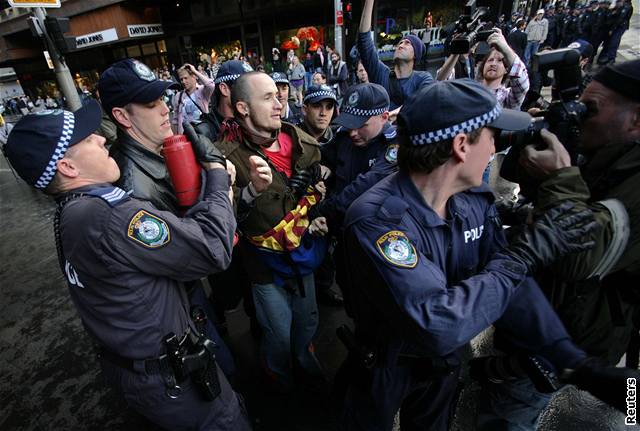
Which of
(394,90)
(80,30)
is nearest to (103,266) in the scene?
(394,90)

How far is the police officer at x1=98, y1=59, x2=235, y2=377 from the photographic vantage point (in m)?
1.81

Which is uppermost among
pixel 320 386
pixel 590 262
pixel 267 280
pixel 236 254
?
pixel 590 262

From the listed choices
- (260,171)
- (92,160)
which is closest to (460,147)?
(260,171)

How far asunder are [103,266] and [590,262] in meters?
2.00

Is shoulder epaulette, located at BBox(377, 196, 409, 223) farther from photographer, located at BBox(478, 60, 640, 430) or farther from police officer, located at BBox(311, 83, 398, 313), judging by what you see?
police officer, located at BBox(311, 83, 398, 313)

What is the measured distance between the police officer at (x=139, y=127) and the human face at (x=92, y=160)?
A: 0.81 ft

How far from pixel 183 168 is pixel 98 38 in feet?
83.3

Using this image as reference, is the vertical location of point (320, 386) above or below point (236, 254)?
below

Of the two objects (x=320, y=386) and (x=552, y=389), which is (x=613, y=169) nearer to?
(x=552, y=389)

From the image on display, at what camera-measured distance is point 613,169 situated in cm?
144

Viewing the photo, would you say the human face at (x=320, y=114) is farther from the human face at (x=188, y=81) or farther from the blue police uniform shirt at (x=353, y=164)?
the human face at (x=188, y=81)

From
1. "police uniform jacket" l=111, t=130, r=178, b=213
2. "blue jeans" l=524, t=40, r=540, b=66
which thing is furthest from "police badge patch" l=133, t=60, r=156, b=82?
"blue jeans" l=524, t=40, r=540, b=66

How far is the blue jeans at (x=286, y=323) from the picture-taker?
2328 millimetres

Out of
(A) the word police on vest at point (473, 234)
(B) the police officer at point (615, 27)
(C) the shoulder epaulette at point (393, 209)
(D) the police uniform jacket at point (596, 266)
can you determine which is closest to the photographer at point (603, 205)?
(D) the police uniform jacket at point (596, 266)
